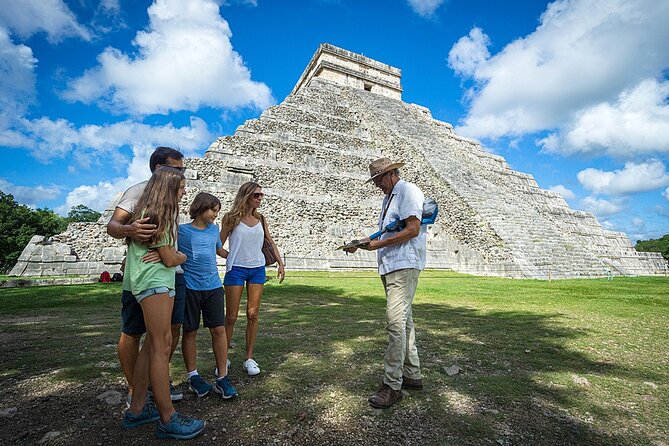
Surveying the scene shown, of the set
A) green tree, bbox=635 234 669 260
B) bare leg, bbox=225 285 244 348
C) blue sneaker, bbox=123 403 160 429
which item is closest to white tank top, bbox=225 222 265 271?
bare leg, bbox=225 285 244 348

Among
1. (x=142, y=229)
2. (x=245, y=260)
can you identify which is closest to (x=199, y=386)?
(x=245, y=260)

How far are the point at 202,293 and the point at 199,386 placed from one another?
0.74 meters

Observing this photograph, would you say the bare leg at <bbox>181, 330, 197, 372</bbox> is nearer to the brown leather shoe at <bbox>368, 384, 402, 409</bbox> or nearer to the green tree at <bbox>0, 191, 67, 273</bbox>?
the brown leather shoe at <bbox>368, 384, 402, 409</bbox>

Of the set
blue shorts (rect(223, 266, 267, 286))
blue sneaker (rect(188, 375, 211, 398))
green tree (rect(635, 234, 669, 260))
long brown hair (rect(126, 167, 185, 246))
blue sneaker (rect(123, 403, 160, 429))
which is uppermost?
green tree (rect(635, 234, 669, 260))

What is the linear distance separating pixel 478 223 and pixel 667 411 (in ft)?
50.1

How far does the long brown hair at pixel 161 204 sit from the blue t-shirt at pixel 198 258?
0.61 metres

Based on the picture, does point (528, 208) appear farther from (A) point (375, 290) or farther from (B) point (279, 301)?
(B) point (279, 301)

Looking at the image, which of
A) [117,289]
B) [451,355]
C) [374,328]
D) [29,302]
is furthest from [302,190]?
[451,355]

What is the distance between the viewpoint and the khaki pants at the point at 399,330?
110 inches

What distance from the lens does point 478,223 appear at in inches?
Result: 675

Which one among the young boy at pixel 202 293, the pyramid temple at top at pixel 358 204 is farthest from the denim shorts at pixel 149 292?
the pyramid temple at top at pixel 358 204

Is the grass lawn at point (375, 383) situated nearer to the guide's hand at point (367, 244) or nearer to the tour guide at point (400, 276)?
the tour guide at point (400, 276)

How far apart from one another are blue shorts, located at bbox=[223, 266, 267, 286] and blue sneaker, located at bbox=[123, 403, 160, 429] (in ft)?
4.06

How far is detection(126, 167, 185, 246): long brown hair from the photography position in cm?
234
